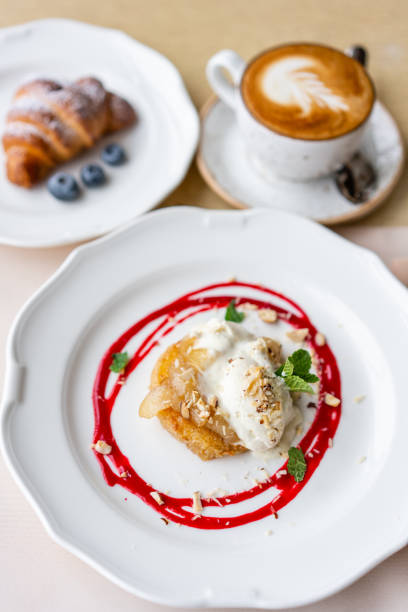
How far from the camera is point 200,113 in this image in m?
1.95

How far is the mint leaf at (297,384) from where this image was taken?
1.32 meters

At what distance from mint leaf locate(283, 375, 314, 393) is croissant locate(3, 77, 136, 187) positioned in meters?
0.99

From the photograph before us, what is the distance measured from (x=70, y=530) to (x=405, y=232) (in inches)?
47.9

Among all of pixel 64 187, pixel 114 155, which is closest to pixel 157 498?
pixel 64 187

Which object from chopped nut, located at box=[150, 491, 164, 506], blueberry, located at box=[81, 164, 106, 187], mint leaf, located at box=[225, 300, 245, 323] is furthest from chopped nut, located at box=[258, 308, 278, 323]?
blueberry, located at box=[81, 164, 106, 187]

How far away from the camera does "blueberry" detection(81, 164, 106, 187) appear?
5.93ft

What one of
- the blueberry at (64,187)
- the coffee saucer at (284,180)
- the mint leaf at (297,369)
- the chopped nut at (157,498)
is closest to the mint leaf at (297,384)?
the mint leaf at (297,369)

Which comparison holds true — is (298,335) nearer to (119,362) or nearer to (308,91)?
(119,362)

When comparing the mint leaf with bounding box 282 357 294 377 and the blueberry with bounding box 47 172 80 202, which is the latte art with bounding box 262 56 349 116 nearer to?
the blueberry with bounding box 47 172 80 202

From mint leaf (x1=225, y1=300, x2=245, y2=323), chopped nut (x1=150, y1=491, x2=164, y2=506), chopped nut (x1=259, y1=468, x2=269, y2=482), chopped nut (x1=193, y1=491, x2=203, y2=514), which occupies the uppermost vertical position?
mint leaf (x1=225, y1=300, x2=245, y2=323)

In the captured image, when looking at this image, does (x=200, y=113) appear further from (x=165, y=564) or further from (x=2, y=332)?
(x=165, y=564)

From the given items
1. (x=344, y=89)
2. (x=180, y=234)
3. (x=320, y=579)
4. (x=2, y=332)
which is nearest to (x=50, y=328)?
(x=2, y=332)

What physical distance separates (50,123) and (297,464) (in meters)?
1.23

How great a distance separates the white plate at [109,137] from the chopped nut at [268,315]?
1.48 feet
